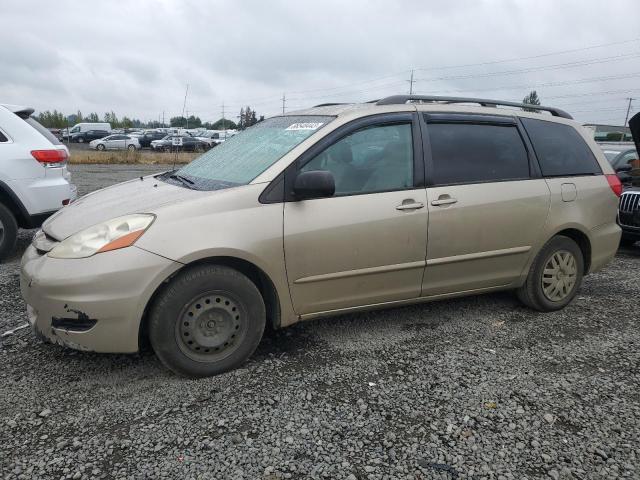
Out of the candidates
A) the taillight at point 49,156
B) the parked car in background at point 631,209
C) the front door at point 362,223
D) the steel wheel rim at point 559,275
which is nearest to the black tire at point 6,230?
the taillight at point 49,156

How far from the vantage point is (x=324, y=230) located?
308 centimetres

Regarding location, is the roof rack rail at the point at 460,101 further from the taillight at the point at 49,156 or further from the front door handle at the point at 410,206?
the taillight at the point at 49,156

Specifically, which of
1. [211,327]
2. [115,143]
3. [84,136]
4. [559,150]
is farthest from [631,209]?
[84,136]

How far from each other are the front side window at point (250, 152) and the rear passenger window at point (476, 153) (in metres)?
0.88

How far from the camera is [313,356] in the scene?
3299mm

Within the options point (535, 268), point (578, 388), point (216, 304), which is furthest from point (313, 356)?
point (535, 268)

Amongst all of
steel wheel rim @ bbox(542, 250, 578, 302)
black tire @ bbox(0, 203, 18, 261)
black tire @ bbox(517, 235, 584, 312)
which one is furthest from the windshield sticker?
black tire @ bbox(0, 203, 18, 261)

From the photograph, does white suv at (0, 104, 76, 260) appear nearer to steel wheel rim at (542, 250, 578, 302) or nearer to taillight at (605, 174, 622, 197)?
steel wheel rim at (542, 250, 578, 302)

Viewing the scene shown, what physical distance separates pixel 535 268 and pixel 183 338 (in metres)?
2.88

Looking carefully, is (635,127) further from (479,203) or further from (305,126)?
(305,126)

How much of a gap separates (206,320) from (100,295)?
0.61 m

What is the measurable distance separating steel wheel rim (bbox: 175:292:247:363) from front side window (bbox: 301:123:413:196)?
39.1 inches

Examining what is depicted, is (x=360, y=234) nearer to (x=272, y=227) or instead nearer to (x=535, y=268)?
(x=272, y=227)

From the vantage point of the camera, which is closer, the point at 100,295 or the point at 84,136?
the point at 100,295
